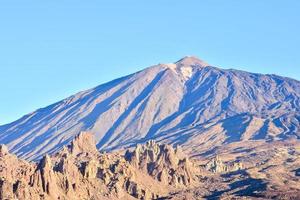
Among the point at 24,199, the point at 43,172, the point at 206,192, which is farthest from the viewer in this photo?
the point at 206,192

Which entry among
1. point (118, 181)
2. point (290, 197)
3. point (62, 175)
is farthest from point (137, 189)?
point (290, 197)

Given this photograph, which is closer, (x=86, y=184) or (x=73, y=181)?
(x=73, y=181)

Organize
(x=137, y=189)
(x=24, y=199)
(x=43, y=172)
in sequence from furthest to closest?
(x=137, y=189) → (x=43, y=172) → (x=24, y=199)

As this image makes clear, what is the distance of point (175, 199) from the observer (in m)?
180

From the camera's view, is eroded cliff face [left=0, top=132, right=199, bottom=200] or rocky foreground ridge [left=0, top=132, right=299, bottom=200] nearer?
eroded cliff face [left=0, top=132, right=199, bottom=200]

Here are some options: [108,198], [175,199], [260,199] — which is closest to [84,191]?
[108,198]

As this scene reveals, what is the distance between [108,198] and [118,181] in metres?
10.6

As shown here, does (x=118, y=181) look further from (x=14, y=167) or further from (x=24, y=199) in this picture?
(x=24, y=199)

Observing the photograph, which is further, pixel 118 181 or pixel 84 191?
pixel 118 181

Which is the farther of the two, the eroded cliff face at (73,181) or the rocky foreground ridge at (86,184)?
the rocky foreground ridge at (86,184)

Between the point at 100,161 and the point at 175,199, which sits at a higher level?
the point at 100,161

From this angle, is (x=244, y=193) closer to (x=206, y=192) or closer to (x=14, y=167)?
(x=206, y=192)

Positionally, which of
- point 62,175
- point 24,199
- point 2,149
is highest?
point 2,149

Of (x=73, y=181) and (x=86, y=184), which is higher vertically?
(x=86, y=184)
